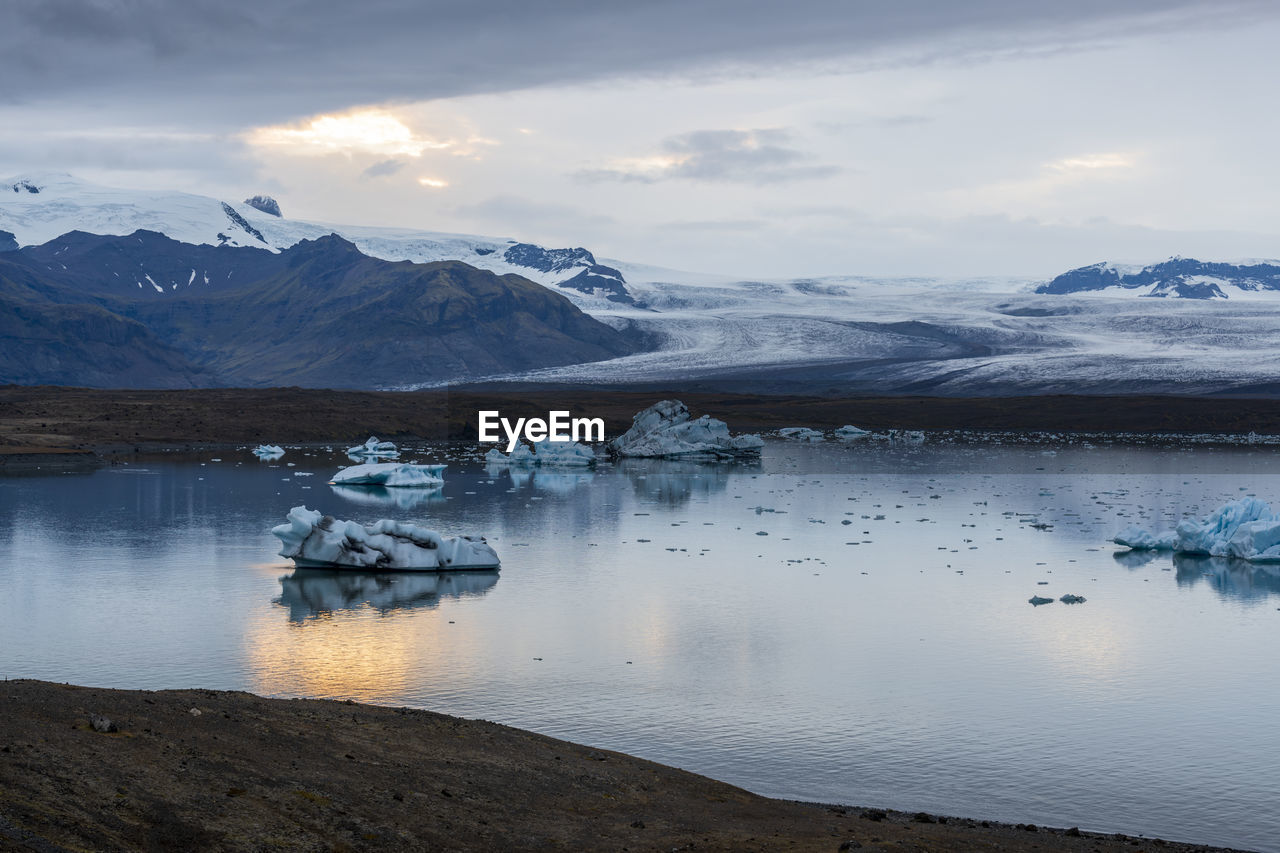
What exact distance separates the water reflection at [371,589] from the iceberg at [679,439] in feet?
141

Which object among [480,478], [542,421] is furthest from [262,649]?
[542,421]

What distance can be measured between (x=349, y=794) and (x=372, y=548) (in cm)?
1996

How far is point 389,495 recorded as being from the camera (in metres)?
52.7

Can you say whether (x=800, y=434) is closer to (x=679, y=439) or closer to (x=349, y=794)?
(x=679, y=439)

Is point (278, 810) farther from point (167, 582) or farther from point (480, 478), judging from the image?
point (480, 478)

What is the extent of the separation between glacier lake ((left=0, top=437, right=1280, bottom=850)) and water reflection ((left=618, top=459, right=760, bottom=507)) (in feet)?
14.7

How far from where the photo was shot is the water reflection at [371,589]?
1098 inches

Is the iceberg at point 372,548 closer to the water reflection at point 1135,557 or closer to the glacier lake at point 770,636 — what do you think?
the glacier lake at point 770,636

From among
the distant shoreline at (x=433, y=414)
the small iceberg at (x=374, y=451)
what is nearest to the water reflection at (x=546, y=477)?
the small iceberg at (x=374, y=451)

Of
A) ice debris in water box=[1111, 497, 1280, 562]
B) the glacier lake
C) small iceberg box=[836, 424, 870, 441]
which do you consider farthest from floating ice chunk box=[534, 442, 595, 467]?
ice debris in water box=[1111, 497, 1280, 562]

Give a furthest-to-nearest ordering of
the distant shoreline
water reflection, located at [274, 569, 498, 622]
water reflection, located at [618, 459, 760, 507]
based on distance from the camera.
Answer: the distant shoreline, water reflection, located at [618, 459, 760, 507], water reflection, located at [274, 569, 498, 622]

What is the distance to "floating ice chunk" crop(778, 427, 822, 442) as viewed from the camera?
95.2 metres

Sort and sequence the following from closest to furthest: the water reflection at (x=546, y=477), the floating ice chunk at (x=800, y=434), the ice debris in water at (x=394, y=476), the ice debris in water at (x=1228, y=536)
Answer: the ice debris in water at (x=1228, y=536) → the ice debris in water at (x=394, y=476) → the water reflection at (x=546, y=477) → the floating ice chunk at (x=800, y=434)

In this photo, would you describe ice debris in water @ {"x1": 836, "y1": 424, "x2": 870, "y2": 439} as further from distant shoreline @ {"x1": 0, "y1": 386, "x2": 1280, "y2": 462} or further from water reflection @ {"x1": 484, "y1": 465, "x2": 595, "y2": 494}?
water reflection @ {"x1": 484, "y1": 465, "x2": 595, "y2": 494}
